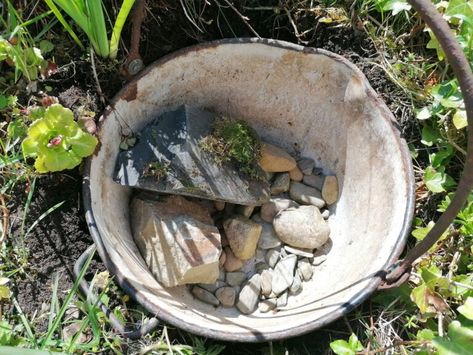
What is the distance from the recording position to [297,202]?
1.80m

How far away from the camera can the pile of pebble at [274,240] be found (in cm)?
163

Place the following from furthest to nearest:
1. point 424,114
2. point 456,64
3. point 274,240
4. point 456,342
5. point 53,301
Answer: point 274,240 < point 424,114 < point 456,342 < point 53,301 < point 456,64

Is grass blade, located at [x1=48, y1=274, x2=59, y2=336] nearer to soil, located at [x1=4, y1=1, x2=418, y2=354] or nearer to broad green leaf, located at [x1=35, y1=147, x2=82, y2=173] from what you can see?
soil, located at [x1=4, y1=1, x2=418, y2=354]

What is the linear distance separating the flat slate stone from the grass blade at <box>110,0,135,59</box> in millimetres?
257

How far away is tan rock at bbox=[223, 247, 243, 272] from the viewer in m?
1.67

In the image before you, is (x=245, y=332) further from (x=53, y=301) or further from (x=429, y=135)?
(x=429, y=135)

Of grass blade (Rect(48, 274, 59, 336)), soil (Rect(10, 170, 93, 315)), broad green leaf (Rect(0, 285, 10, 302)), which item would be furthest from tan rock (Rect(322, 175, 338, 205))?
broad green leaf (Rect(0, 285, 10, 302))

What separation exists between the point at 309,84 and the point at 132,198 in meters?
0.67

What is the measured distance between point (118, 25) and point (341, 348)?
1022 mm

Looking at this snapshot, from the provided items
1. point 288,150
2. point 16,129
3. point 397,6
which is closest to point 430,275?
point 288,150

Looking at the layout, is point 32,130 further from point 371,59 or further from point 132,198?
point 371,59

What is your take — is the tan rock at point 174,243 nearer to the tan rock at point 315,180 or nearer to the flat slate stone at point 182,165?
the flat slate stone at point 182,165

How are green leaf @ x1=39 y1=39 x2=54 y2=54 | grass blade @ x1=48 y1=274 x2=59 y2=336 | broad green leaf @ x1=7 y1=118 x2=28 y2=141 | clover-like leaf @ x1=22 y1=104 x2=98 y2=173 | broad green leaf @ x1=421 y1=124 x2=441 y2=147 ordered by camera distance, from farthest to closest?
broad green leaf @ x1=421 y1=124 x2=441 y2=147 < green leaf @ x1=39 y1=39 x2=54 y2=54 < broad green leaf @ x1=7 y1=118 x2=28 y2=141 < clover-like leaf @ x1=22 y1=104 x2=98 y2=173 < grass blade @ x1=48 y1=274 x2=59 y2=336

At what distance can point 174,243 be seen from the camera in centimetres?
149
